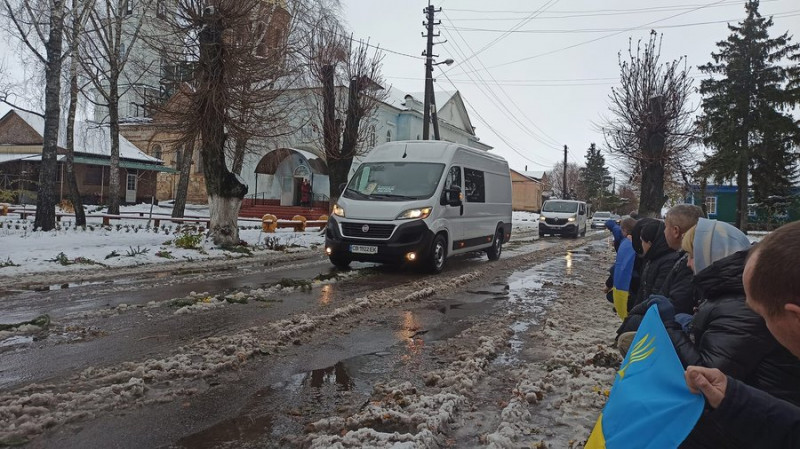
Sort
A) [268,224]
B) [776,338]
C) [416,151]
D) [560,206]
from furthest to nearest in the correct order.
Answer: [560,206], [268,224], [416,151], [776,338]

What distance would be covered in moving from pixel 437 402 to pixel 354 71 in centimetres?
1820

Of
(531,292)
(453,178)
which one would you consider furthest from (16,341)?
(453,178)

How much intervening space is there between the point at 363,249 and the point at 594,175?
271ft

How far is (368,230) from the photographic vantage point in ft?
31.0

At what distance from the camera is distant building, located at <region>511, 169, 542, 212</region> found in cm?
7400

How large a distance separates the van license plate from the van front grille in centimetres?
19

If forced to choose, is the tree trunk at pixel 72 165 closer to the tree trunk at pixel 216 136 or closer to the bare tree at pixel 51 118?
the bare tree at pixel 51 118

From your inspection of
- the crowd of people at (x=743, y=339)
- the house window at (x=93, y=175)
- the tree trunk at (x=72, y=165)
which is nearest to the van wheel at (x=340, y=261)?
the crowd of people at (x=743, y=339)

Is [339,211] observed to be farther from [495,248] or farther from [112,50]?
[112,50]

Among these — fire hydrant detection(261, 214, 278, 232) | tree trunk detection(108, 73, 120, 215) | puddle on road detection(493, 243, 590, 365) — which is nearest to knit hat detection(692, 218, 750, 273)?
puddle on road detection(493, 243, 590, 365)

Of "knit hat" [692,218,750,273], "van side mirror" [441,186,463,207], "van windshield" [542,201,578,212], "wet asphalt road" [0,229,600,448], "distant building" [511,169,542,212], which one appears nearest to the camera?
"knit hat" [692,218,750,273]

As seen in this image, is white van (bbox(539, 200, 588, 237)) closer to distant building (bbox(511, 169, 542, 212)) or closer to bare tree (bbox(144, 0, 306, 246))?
bare tree (bbox(144, 0, 306, 246))

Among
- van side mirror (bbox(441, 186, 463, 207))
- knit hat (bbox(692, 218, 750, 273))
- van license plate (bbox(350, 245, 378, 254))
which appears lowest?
van license plate (bbox(350, 245, 378, 254))

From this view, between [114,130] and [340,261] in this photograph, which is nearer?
[340,261]
